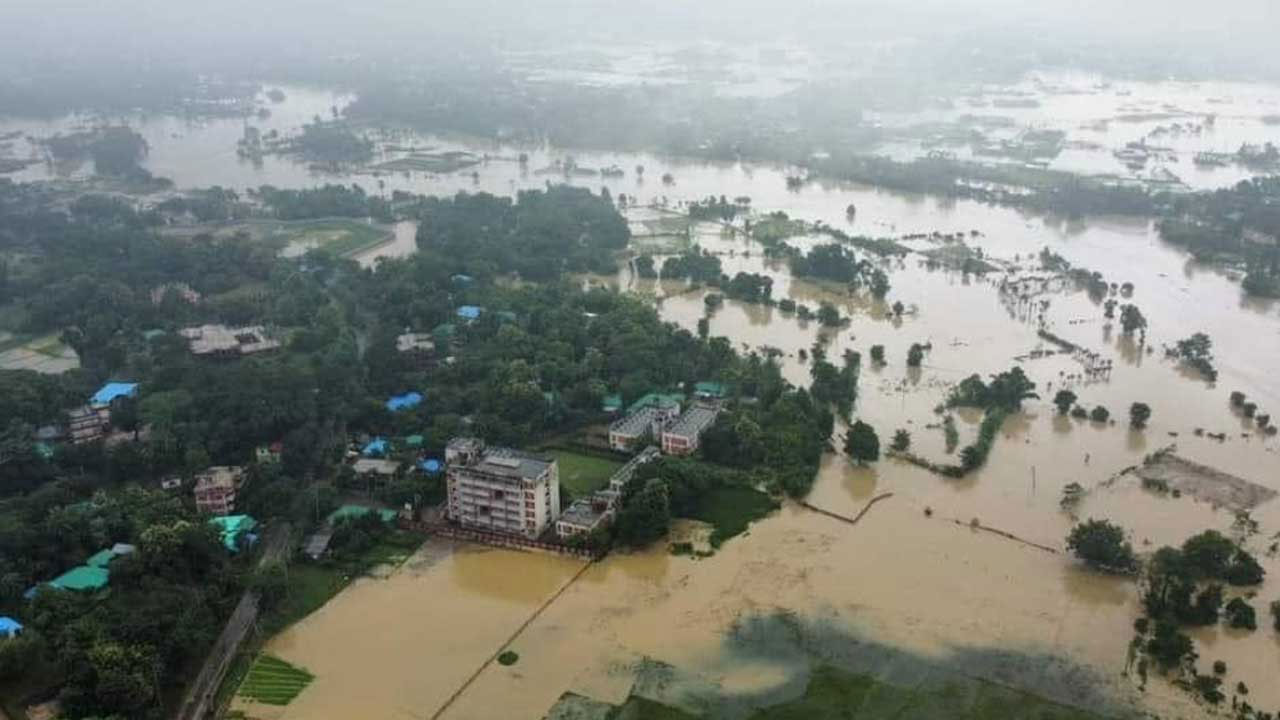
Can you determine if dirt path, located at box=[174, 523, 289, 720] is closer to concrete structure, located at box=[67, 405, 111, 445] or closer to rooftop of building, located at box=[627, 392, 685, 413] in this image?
concrete structure, located at box=[67, 405, 111, 445]

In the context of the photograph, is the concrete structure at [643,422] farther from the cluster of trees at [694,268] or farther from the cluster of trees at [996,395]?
the cluster of trees at [694,268]

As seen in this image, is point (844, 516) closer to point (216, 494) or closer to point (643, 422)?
point (643, 422)

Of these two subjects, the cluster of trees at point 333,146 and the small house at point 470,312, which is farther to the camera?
the cluster of trees at point 333,146

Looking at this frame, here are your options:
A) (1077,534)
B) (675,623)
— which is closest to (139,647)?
(675,623)

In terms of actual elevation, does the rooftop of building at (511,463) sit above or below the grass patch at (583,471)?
above

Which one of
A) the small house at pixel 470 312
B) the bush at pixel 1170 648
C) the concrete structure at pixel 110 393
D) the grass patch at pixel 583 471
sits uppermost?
the small house at pixel 470 312

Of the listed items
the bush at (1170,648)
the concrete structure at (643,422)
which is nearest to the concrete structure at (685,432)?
the concrete structure at (643,422)

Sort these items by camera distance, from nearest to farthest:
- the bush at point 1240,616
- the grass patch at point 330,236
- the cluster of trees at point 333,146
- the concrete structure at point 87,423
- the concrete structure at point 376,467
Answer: the bush at point 1240,616 → the concrete structure at point 376,467 → the concrete structure at point 87,423 → the grass patch at point 330,236 → the cluster of trees at point 333,146
